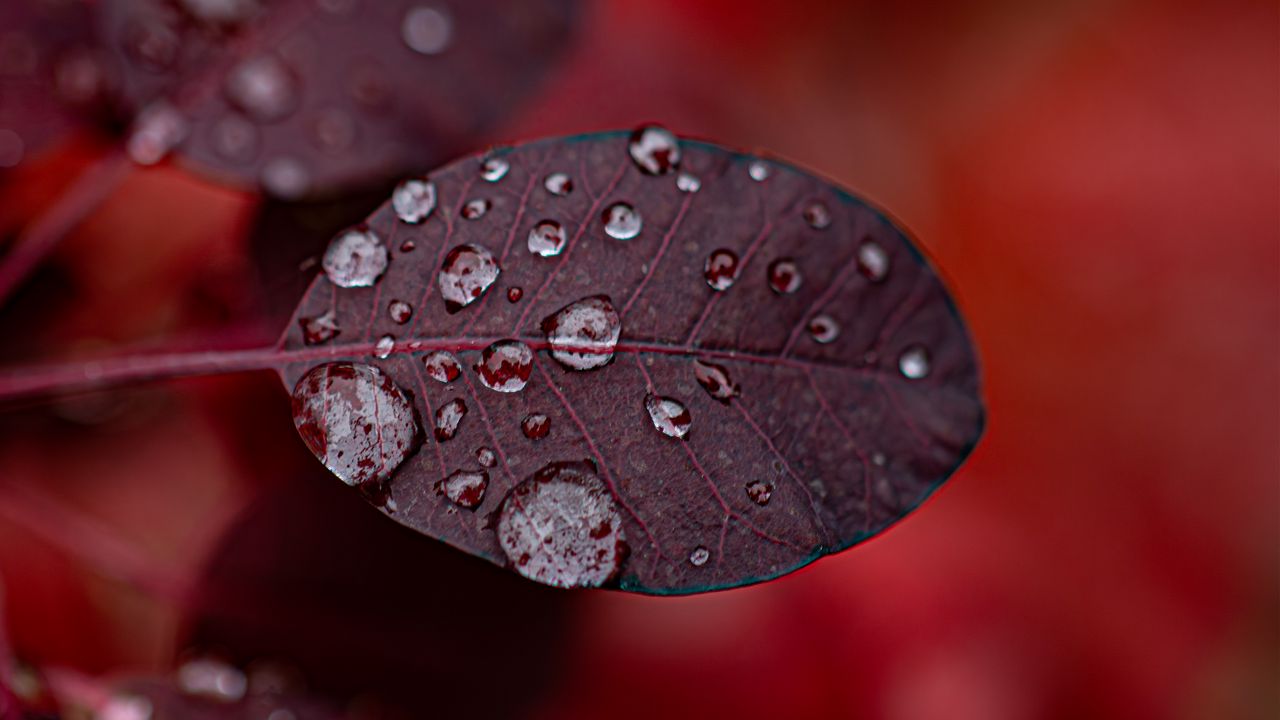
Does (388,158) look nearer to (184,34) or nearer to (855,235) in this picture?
(184,34)

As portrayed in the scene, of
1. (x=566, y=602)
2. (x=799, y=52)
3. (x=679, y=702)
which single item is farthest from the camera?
(x=799, y=52)

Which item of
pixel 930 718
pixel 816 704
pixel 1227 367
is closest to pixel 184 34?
pixel 816 704

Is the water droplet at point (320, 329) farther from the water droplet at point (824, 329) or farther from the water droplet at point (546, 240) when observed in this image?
the water droplet at point (824, 329)

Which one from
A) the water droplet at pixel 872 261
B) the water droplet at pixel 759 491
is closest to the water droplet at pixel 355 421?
the water droplet at pixel 759 491

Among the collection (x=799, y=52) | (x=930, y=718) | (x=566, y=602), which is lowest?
(x=930, y=718)

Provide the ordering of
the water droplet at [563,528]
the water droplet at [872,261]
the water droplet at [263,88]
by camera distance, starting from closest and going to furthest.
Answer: the water droplet at [563,528], the water droplet at [872,261], the water droplet at [263,88]

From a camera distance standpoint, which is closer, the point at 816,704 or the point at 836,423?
the point at 836,423

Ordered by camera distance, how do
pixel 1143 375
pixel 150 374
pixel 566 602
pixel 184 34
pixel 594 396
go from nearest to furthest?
pixel 594 396
pixel 150 374
pixel 184 34
pixel 566 602
pixel 1143 375
